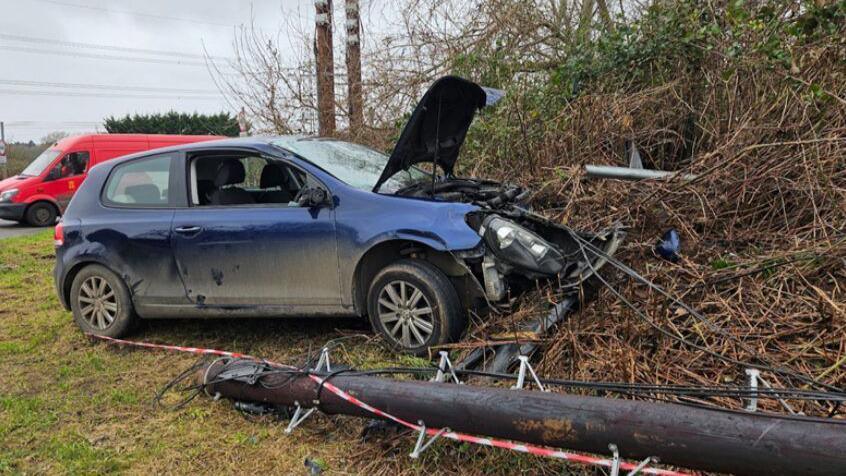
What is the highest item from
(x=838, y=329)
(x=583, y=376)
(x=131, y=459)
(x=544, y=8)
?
(x=544, y=8)

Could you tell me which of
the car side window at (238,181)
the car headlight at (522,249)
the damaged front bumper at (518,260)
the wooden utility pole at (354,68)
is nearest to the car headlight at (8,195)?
the wooden utility pole at (354,68)

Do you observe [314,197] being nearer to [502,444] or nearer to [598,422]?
[502,444]

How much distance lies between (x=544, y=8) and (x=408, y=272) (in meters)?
6.55

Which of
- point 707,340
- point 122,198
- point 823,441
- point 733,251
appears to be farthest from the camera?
point 122,198

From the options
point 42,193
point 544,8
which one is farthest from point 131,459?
point 42,193

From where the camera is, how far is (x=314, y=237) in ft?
14.4

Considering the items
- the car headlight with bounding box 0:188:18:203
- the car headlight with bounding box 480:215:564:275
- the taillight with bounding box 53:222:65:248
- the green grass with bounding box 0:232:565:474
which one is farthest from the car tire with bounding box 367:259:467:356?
the car headlight with bounding box 0:188:18:203

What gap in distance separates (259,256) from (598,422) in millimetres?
2859

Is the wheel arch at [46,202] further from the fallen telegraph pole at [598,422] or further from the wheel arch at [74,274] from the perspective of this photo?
the fallen telegraph pole at [598,422]

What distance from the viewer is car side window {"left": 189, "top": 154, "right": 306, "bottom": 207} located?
16.3 ft

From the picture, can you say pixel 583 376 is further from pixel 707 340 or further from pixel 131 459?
pixel 131 459

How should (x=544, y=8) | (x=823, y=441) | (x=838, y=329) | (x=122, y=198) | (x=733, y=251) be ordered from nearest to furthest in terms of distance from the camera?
(x=823, y=441), (x=838, y=329), (x=733, y=251), (x=122, y=198), (x=544, y=8)

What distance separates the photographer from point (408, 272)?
4.12 meters

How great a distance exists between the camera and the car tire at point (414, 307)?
159 inches
